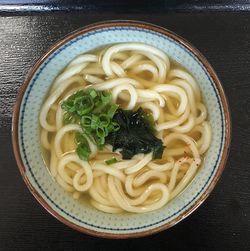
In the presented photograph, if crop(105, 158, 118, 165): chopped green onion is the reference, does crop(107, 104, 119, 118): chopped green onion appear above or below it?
above

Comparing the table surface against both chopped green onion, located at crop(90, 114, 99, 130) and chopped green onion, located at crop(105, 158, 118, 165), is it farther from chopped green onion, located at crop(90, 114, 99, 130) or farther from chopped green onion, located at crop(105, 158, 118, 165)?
chopped green onion, located at crop(90, 114, 99, 130)

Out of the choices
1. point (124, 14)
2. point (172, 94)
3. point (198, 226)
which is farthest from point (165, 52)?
point (198, 226)

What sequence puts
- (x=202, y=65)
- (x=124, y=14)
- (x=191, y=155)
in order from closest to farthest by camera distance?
(x=202, y=65), (x=191, y=155), (x=124, y=14)

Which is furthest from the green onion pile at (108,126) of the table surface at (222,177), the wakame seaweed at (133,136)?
the table surface at (222,177)

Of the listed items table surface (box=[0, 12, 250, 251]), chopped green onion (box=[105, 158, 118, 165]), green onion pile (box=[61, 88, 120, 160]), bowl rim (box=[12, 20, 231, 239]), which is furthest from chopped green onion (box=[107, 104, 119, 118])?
table surface (box=[0, 12, 250, 251])

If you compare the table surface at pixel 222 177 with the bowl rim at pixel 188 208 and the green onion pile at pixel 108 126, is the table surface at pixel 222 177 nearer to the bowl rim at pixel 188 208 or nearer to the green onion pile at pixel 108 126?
the bowl rim at pixel 188 208

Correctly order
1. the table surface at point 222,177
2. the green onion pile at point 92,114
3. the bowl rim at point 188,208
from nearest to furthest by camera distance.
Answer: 1. the bowl rim at point 188,208
2. the green onion pile at point 92,114
3. the table surface at point 222,177

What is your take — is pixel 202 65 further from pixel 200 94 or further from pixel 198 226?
pixel 198 226
